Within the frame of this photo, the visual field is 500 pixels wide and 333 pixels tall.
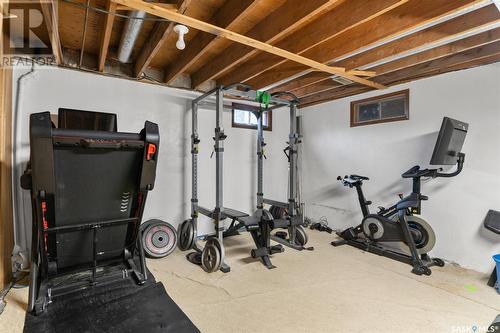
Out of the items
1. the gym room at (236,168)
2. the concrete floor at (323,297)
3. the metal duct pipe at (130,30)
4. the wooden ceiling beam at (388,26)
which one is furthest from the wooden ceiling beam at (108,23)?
the concrete floor at (323,297)

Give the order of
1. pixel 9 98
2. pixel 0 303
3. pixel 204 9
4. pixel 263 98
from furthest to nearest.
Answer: pixel 263 98, pixel 9 98, pixel 204 9, pixel 0 303

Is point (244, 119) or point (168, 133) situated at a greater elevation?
point (244, 119)

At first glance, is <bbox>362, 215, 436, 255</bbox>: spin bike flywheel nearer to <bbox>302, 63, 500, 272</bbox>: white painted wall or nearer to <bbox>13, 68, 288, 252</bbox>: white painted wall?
<bbox>302, 63, 500, 272</bbox>: white painted wall

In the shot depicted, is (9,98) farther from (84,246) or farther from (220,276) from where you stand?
(220,276)

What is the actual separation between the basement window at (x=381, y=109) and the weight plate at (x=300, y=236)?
2.13 m

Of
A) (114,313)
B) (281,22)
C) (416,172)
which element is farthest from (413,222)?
(114,313)

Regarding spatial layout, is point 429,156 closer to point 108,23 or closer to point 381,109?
point 381,109

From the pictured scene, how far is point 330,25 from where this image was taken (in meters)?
2.46

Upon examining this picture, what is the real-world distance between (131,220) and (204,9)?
6.97ft

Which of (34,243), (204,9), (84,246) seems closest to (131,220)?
(84,246)

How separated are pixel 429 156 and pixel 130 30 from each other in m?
3.99

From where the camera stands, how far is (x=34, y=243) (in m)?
2.16

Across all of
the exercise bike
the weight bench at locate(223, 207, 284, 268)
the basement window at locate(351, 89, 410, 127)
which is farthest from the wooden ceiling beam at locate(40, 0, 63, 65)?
the basement window at locate(351, 89, 410, 127)

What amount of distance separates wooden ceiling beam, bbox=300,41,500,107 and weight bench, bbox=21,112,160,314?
348 cm
